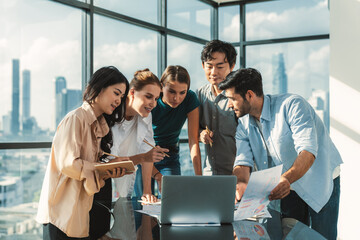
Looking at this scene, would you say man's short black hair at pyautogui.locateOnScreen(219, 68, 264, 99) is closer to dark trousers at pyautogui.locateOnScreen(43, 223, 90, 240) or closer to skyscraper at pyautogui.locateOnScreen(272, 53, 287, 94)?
dark trousers at pyautogui.locateOnScreen(43, 223, 90, 240)

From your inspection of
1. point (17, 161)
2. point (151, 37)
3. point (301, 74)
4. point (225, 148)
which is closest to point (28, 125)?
point (17, 161)

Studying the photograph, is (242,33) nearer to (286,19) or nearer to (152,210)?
(286,19)

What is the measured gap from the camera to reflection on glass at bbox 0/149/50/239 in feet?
10.9

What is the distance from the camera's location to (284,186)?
1.84 m

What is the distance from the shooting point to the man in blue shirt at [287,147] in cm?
220

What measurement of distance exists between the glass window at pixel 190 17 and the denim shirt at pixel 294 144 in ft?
10.3

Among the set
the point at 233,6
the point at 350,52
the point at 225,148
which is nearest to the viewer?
the point at 225,148

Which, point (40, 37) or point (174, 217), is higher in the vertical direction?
point (40, 37)

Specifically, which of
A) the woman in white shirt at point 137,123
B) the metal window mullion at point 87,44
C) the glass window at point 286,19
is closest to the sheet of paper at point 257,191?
the woman in white shirt at point 137,123

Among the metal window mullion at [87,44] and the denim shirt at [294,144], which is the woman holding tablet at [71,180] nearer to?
the denim shirt at [294,144]

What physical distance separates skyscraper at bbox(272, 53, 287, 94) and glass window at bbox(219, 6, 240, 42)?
606 millimetres

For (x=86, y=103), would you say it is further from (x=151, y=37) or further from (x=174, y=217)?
(x=151, y=37)

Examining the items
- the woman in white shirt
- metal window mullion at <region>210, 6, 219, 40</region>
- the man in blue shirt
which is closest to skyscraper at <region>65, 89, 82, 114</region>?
the woman in white shirt

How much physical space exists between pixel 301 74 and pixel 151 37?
78.8 inches
